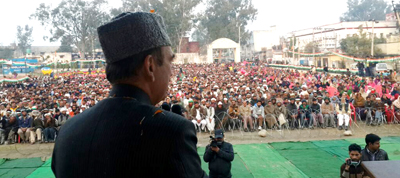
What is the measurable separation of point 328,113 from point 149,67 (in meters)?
9.94

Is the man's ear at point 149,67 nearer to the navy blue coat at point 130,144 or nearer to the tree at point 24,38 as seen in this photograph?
the navy blue coat at point 130,144

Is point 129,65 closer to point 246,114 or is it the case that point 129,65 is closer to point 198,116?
point 198,116

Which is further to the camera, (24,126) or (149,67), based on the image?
(24,126)

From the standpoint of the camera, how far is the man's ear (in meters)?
0.90

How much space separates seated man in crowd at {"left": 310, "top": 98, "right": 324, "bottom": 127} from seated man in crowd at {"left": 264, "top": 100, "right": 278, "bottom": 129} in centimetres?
119

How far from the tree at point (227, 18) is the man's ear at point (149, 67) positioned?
46555 mm

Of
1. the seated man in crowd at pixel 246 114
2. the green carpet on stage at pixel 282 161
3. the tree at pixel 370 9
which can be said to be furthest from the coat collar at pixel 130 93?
the tree at pixel 370 9

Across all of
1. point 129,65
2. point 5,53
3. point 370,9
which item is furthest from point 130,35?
point 370,9

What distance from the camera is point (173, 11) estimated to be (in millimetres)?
42469

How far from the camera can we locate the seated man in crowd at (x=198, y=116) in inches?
380

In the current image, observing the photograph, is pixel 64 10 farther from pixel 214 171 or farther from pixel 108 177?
pixel 108 177

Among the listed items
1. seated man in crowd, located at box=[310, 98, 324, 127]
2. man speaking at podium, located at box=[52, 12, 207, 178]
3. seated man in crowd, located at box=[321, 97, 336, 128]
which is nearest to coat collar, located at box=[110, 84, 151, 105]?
man speaking at podium, located at box=[52, 12, 207, 178]

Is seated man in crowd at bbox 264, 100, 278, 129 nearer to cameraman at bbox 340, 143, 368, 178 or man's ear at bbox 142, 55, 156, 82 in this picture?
cameraman at bbox 340, 143, 368, 178

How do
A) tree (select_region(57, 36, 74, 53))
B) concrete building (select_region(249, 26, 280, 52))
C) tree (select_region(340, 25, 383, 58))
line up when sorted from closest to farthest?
1. tree (select_region(340, 25, 383, 58))
2. tree (select_region(57, 36, 74, 53))
3. concrete building (select_region(249, 26, 280, 52))
